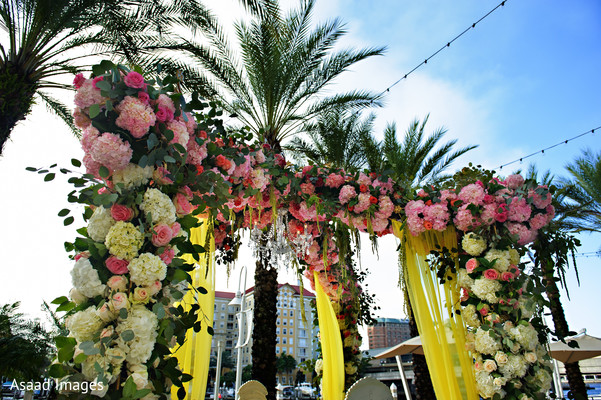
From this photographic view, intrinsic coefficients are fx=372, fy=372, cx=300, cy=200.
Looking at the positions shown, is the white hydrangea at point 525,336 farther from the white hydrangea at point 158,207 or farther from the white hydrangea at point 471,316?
the white hydrangea at point 158,207

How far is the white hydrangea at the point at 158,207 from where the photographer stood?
2.30 metres

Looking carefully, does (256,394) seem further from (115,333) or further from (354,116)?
(354,116)

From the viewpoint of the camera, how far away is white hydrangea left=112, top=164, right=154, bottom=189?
7.79 ft

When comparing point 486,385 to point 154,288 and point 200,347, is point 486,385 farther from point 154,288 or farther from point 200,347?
point 154,288

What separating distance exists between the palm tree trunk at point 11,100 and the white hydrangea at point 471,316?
6.71 m

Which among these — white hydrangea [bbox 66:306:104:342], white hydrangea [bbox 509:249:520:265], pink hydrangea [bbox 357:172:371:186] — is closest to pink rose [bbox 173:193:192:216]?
white hydrangea [bbox 66:306:104:342]

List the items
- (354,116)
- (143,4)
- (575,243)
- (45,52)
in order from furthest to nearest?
1. (354,116)
2. (143,4)
3. (45,52)
4. (575,243)

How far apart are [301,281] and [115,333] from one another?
3272mm

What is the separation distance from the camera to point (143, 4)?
667cm

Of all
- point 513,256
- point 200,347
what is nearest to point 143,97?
point 200,347

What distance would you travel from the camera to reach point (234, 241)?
15.5 feet

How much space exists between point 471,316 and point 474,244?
82 cm

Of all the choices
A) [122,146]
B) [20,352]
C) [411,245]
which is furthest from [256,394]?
[20,352]

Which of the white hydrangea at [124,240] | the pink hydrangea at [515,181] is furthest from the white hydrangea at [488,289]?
the white hydrangea at [124,240]
